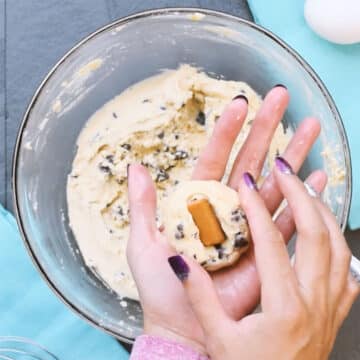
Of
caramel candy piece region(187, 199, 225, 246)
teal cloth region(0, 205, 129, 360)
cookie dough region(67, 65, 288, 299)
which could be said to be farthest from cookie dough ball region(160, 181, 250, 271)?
teal cloth region(0, 205, 129, 360)

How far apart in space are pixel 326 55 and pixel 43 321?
0.55m

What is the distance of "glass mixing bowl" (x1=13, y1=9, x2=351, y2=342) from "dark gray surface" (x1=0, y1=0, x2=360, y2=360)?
0.08m

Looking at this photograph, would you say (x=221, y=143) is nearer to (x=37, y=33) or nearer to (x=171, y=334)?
(x=171, y=334)

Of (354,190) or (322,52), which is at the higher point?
(322,52)

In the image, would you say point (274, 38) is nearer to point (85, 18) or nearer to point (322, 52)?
point (322, 52)

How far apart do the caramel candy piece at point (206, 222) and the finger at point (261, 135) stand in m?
0.09

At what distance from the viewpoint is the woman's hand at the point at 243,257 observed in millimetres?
636

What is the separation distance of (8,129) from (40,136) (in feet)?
0.29

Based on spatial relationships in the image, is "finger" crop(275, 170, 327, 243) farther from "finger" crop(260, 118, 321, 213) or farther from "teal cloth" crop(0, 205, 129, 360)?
"teal cloth" crop(0, 205, 129, 360)

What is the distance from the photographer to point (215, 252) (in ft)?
2.27

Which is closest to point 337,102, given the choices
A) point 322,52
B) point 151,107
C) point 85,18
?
point 322,52

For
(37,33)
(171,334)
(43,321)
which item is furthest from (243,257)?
(37,33)

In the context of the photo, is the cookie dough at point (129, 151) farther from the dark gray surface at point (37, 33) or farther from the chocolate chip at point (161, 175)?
the dark gray surface at point (37, 33)

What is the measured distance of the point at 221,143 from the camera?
0.74m
